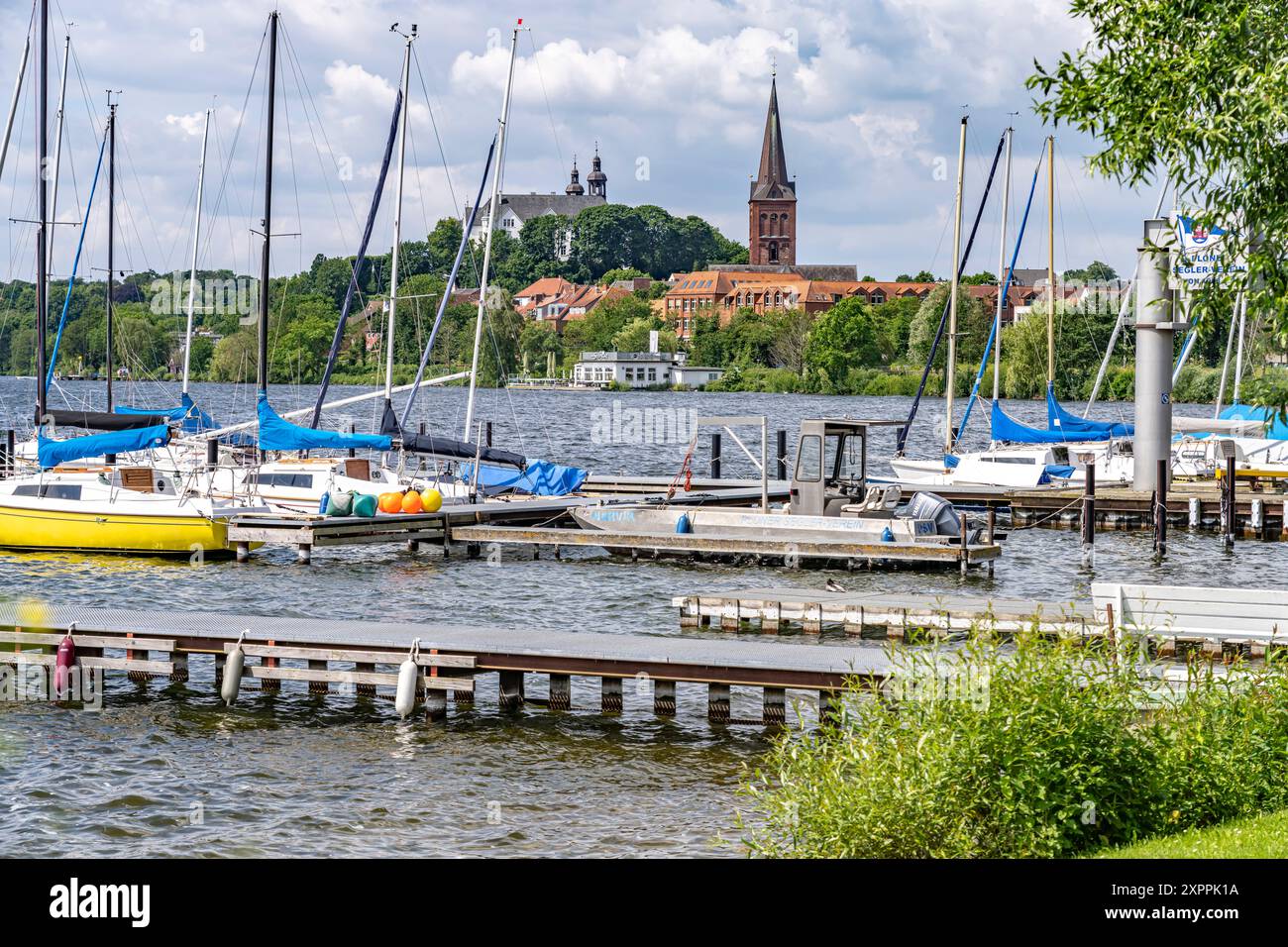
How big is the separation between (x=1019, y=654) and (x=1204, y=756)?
1.66 metres

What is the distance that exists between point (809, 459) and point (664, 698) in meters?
15.2

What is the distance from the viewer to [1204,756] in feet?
36.9

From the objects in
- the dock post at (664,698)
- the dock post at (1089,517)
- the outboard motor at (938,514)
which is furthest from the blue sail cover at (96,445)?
the dock post at (1089,517)

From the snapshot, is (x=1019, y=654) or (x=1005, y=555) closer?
(x=1019, y=654)

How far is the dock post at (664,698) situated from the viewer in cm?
1861

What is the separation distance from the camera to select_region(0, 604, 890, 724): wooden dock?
58.4 ft

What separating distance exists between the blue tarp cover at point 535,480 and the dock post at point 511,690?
886 inches

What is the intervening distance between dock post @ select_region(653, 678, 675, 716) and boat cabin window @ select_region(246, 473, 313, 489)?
68.5 feet

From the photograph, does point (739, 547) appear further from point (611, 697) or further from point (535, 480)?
point (611, 697)

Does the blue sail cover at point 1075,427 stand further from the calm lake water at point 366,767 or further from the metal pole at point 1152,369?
the calm lake water at point 366,767
